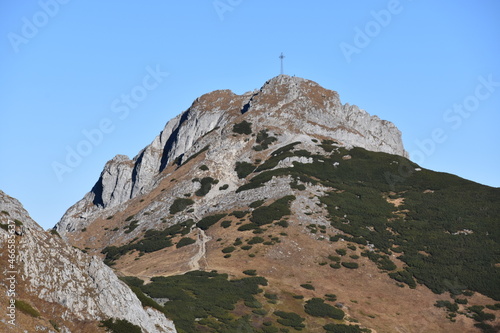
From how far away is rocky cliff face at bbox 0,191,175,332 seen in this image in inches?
1164

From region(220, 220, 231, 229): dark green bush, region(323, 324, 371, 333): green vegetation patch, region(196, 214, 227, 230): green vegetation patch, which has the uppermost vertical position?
region(196, 214, 227, 230): green vegetation patch

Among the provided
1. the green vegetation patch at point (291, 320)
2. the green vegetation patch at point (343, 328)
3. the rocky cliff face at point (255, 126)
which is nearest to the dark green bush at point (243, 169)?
the rocky cliff face at point (255, 126)

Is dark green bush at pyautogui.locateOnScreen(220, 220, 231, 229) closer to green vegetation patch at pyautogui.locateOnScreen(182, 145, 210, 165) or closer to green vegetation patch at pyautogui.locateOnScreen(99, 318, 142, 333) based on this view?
green vegetation patch at pyautogui.locateOnScreen(182, 145, 210, 165)

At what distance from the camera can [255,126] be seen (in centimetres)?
12512

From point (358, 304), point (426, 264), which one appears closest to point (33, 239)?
point (358, 304)

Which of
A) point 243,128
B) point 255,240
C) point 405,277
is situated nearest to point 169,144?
point 243,128

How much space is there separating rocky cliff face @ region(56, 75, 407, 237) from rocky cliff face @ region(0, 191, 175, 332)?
86.8 m

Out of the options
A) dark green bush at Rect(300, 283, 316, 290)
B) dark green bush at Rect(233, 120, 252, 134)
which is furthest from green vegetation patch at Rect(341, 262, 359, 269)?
dark green bush at Rect(233, 120, 252, 134)

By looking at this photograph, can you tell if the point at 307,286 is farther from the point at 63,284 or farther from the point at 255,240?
the point at 63,284

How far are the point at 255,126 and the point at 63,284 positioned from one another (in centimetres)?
9653

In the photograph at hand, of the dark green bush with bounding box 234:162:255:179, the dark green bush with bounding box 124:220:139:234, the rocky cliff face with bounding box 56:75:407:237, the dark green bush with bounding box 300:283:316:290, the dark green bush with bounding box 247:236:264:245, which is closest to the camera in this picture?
the dark green bush with bounding box 300:283:316:290

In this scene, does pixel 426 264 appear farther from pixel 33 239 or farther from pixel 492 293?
pixel 33 239

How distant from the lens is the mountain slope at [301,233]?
2164 inches

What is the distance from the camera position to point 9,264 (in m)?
30.0
